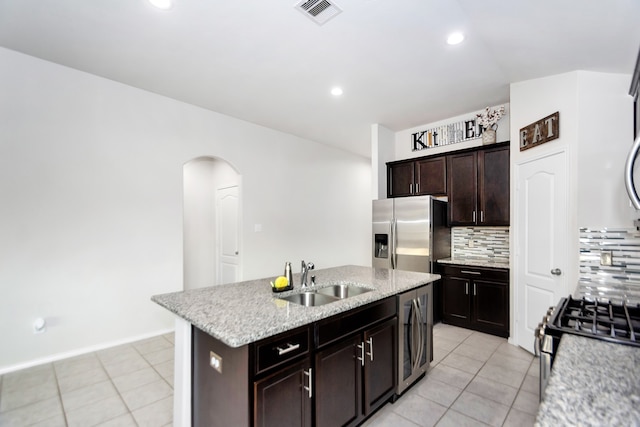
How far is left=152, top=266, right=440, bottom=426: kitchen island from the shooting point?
1391 mm

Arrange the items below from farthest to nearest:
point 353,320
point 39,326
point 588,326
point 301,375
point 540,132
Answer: point 540,132
point 39,326
point 353,320
point 301,375
point 588,326

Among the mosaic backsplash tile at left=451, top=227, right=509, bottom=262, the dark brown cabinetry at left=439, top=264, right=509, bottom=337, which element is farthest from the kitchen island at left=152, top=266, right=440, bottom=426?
the mosaic backsplash tile at left=451, top=227, right=509, bottom=262

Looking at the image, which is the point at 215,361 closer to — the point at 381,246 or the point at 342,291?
the point at 342,291

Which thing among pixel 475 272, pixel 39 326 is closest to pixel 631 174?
pixel 475 272

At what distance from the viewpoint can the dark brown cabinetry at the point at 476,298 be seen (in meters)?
3.55

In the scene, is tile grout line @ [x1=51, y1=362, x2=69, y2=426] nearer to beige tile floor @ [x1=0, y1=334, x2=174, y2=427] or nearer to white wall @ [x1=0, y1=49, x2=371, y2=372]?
beige tile floor @ [x1=0, y1=334, x2=174, y2=427]

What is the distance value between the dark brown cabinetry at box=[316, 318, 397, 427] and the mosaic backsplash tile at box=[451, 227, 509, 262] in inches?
103

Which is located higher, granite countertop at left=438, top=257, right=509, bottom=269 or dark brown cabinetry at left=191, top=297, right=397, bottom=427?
granite countertop at left=438, top=257, right=509, bottom=269

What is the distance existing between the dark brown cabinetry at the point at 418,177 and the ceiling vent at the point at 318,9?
273 cm

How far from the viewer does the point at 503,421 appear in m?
2.07

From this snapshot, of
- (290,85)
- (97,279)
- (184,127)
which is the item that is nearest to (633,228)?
(290,85)

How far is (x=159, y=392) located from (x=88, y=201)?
211cm

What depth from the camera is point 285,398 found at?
59.4 inches

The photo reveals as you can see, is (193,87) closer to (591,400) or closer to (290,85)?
(290,85)
